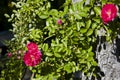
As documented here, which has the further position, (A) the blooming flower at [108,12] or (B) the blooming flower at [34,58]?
(B) the blooming flower at [34,58]

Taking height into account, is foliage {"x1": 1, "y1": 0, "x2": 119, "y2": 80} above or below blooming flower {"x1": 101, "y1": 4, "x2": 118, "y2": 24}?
below

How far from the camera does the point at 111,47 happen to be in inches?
86.7

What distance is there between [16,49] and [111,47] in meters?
1.60

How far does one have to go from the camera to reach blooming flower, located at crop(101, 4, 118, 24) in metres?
2.01

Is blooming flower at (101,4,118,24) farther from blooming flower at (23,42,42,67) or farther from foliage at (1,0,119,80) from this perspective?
blooming flower at (23,42,42,67)

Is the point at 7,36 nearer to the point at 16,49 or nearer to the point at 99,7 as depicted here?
the point at 16,49

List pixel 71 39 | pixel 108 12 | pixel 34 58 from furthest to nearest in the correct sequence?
pixel 34 58 → pixel 71 39 → pixel 108 12

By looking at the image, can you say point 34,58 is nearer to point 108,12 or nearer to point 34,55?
point 34,55

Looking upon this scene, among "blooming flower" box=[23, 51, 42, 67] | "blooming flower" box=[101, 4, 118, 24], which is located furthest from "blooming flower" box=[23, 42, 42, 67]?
"blooming flower" box=[101, 4, 118, 24]

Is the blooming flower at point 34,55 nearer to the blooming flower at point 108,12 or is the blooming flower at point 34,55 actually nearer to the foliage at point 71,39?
the foliage at point 71,39

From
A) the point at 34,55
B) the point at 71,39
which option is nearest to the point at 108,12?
the point at 71,39

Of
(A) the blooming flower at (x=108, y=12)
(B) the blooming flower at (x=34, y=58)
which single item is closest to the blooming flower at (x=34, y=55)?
(B) the blooming flower at (x=34, y=58)

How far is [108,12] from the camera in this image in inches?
78.7

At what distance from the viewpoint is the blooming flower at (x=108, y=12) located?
201 centimetres
